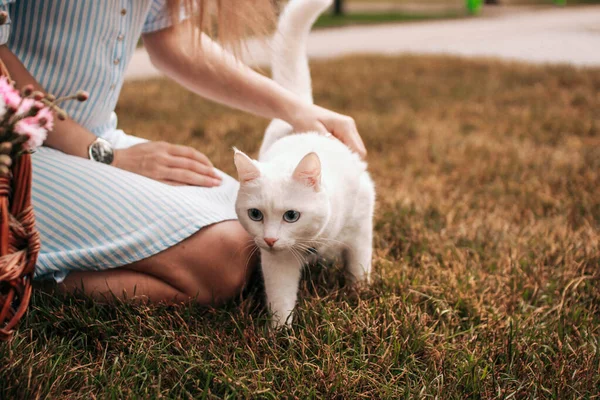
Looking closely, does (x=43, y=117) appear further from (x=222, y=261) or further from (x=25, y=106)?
(x=222, y=261)

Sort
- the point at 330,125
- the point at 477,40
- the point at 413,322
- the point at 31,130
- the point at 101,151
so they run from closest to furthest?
the point at 31,130 → the point at 413,322 → the point at 101,151 → the point at 330,125 → the point at 477,40

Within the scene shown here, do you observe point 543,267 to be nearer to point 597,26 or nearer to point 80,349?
point 80,349

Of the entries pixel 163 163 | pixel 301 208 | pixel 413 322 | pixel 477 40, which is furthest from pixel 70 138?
pixel 477 40

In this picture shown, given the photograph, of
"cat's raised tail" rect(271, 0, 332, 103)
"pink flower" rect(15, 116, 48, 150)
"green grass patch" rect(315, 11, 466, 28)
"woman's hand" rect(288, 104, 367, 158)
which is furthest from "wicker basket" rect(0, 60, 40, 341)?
"green grass patch" rect(315, 11, 466, 28)

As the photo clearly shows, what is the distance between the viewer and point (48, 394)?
3.48 ft

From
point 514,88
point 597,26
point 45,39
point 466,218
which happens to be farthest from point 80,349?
point 597,26

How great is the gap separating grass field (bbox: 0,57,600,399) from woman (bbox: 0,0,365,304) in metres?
0.08

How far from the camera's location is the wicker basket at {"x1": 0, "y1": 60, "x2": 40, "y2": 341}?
84 cm

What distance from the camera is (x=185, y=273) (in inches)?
56.4

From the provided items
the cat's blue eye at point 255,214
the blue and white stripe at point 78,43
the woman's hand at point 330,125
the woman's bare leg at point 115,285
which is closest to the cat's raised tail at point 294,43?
the woman's hand at point 330,125

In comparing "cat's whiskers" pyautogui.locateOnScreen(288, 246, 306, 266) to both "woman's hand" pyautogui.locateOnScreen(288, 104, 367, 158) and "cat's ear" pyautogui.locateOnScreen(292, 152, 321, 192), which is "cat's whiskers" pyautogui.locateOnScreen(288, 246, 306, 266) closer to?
"cat's ear" pyautogui.locateOnScreen(292, 152, 321, 192)

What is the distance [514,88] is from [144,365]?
13.0 feet

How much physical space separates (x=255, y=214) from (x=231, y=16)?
0.55 m

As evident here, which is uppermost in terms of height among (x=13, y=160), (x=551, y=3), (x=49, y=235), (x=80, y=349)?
(x=13, y=160)
